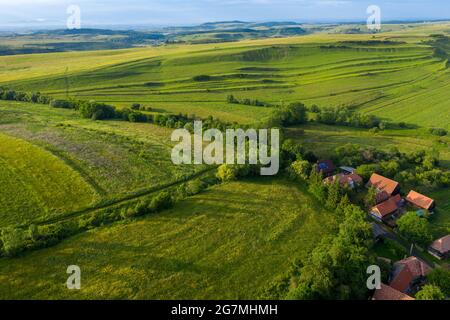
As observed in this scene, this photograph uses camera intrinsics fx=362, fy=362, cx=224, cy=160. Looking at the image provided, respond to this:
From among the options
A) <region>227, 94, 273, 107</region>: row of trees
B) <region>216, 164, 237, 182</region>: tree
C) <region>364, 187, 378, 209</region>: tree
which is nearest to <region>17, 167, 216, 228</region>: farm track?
<region>216, 164, 237, 182</region>: tree

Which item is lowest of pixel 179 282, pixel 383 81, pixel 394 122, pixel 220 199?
pixel 179 282

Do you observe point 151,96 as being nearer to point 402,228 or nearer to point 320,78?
point 320,78

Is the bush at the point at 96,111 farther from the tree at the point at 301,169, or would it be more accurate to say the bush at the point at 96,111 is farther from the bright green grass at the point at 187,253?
the tree at the point at 301,169

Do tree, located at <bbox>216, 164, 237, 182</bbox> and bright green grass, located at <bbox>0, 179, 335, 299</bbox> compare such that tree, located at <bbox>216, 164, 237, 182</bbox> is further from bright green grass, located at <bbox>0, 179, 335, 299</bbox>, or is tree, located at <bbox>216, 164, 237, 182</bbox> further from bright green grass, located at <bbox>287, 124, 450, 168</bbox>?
bright green grass, located at <bbox>287, 124, 450, 168</bbox>

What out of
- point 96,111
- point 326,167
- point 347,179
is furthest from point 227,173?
point 96,111


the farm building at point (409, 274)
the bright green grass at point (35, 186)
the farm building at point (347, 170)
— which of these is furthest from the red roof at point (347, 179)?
the bright green grass at point (35, 186)
